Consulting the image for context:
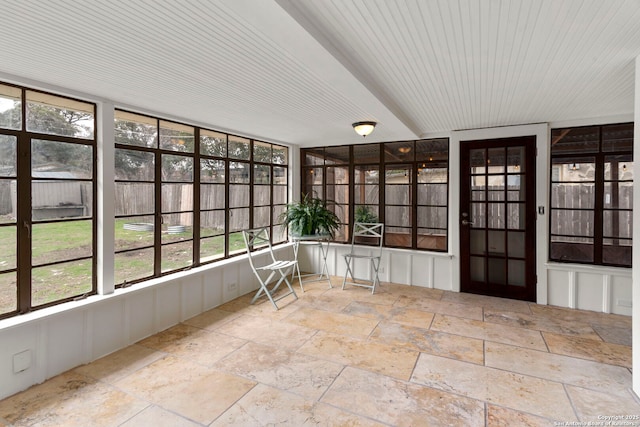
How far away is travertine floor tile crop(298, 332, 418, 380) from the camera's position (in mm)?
2631

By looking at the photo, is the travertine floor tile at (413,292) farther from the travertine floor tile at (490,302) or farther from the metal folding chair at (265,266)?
the metal folding chair at (265,266)

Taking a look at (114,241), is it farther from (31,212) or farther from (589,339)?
(589,339)

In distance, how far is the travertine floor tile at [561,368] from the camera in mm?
2404

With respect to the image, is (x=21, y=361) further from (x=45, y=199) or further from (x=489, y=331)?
(x=489, y=331)

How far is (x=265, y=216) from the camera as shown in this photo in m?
5.22

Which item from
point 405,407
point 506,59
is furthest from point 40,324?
point 506,59

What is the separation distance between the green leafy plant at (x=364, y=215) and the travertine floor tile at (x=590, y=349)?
279 cm

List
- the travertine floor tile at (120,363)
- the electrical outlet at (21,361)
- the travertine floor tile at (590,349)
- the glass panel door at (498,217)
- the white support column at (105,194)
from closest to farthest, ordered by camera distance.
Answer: the electrical outlet at (21,361)
the travertine floor tile at (120,363)
the travertine floor tile at (590,349)
the white support column at (105,194)
the glass panel door at (498,217)

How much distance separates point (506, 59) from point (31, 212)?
3731 millimetres

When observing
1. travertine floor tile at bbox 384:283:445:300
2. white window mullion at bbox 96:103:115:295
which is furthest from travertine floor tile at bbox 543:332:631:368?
white window mullion at bbox 96:103:115:295

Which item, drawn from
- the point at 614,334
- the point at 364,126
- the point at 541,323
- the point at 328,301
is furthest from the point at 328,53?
the point at 614,334

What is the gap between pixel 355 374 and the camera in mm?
2539

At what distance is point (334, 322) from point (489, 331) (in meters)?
1.62

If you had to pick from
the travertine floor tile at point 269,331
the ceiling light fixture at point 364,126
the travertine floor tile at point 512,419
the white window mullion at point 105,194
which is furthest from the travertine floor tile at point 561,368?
the white window mullion at point 105,194
